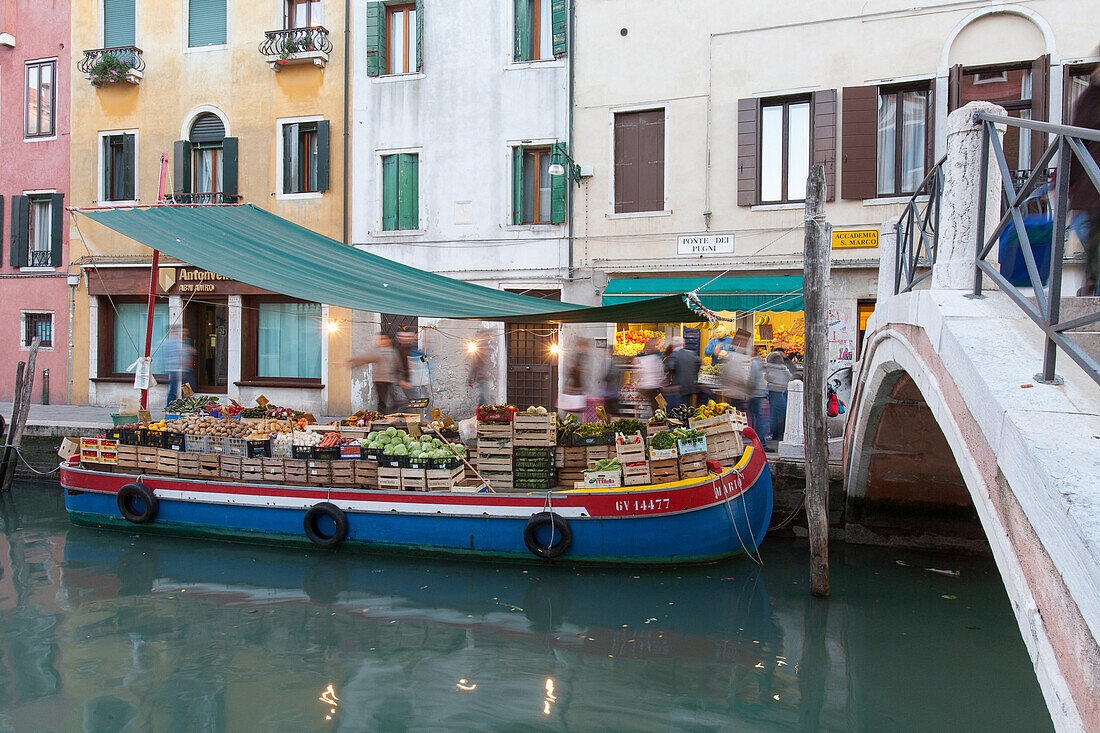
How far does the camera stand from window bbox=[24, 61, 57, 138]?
1678 cm

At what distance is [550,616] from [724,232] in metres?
7.99

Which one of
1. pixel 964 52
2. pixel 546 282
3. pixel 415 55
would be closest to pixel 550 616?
pixel 546 282

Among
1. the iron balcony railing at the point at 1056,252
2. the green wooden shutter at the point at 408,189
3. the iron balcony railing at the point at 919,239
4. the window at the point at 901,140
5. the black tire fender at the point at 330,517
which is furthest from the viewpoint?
the green wooden shutter at the point at 408,189

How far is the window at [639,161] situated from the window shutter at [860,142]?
116 inches

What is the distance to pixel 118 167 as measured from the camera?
16516mm

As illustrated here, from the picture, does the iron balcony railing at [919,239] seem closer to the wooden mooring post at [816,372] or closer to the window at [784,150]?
the wooden mooring post at [816,372]

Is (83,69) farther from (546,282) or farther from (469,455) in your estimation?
(469,455)

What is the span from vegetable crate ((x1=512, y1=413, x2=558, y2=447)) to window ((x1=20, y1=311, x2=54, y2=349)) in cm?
1350

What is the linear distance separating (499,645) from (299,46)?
12850 millimetres

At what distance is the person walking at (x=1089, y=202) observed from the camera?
14.8 feet

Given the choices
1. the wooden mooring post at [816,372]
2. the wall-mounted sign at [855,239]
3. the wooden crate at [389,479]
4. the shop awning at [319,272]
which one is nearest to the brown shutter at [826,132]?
the wall-mounted sign at [855,239]

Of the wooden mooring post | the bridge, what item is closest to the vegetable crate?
the wooden mooring post

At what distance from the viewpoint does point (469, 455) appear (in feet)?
28.5

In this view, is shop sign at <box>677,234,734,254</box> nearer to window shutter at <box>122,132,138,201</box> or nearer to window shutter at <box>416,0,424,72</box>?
window shutter at <box>416,0,424,72</box>
